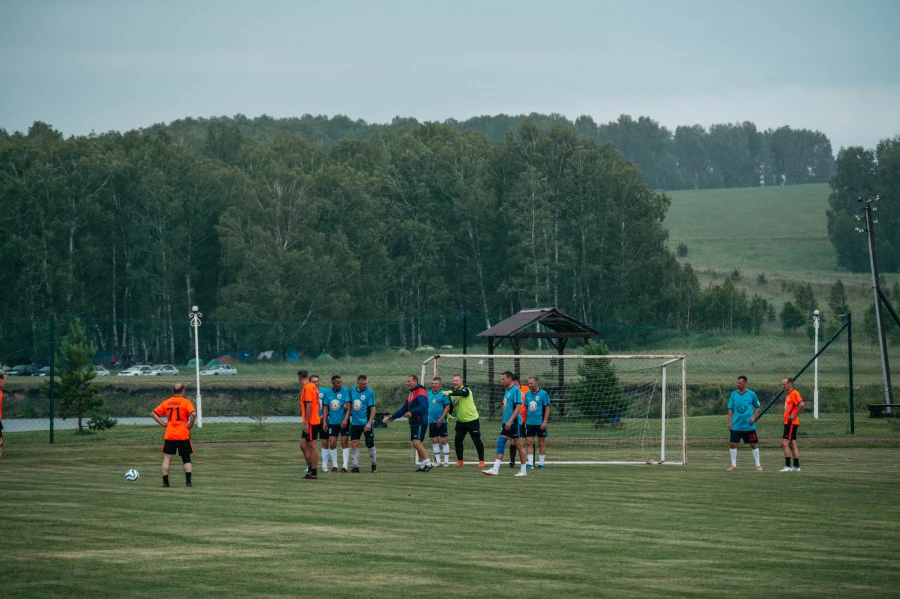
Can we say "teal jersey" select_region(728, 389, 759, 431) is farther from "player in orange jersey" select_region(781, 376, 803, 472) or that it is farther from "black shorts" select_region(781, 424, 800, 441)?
"black shorts" select_region(781, 424, 800, 441)

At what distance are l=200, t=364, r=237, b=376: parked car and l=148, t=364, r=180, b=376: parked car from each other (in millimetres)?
6897

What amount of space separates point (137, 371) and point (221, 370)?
927cm

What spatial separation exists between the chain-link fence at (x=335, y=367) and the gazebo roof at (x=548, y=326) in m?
6.95

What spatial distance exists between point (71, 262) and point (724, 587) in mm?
73272

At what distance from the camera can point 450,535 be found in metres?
14.0

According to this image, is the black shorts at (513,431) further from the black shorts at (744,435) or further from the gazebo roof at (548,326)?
the gazebo roof at (548,326)

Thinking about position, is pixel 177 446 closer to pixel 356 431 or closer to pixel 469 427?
pixel 356 431

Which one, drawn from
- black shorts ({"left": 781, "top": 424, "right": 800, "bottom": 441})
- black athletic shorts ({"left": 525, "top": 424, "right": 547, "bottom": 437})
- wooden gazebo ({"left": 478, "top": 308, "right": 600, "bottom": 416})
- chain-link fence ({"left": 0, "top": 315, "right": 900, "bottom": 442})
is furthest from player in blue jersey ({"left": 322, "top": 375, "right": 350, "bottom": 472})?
chain-link fence ({"left": 0, "top": 315, "right": 900, "bottom": 442})

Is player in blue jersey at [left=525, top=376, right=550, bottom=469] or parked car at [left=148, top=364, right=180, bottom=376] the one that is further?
parked car at [left=148, top=364, right=180, bottom=376]

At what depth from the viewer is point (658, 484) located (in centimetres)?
2108

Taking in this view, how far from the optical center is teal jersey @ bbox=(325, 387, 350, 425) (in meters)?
23.9

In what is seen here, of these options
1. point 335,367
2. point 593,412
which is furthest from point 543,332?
point 335,367

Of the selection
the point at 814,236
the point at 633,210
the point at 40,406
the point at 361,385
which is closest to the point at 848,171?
the point at 814,236

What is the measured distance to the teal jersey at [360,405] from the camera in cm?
2405
